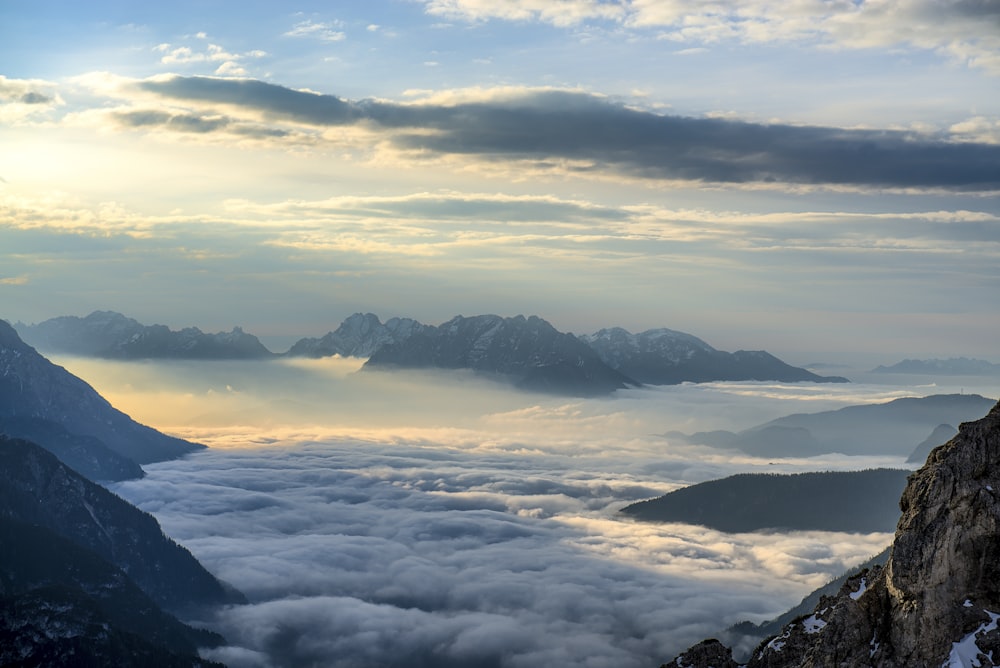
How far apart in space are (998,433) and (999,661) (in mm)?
24505

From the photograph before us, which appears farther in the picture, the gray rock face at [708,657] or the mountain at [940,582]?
the gray rock face at [708,657]

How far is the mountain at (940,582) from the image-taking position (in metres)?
104

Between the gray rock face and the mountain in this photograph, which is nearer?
the mountain

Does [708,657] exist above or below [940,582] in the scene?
below

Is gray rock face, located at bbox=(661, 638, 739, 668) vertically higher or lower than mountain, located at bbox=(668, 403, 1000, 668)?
lower

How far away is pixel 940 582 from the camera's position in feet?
349

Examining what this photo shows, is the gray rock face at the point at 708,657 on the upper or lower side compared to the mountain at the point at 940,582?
lower

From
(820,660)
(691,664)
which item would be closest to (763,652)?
(691,664)

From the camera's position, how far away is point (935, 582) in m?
107

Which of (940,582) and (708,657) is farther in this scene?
(708,657)

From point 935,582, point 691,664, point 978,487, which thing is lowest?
point 691,664

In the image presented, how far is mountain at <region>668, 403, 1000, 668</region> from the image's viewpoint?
104 meters

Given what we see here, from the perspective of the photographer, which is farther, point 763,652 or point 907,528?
point 763,652

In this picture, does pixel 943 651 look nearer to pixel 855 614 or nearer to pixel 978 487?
pixel 855 614
